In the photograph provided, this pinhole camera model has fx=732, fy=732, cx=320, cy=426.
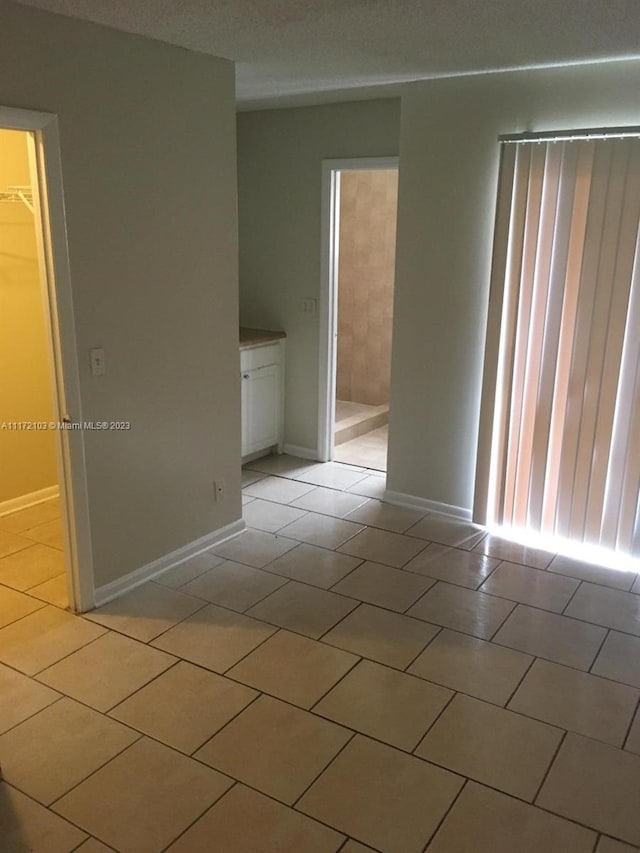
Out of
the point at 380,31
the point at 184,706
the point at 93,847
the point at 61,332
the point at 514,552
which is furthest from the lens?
the point at 514,552

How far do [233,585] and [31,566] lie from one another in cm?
106

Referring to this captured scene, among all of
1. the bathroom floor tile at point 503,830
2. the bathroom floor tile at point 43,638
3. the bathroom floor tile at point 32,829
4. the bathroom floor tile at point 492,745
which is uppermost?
the bathroom floor tile at point 43,638

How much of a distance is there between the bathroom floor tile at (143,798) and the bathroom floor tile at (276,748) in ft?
0.24

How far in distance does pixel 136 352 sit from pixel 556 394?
2.10 m

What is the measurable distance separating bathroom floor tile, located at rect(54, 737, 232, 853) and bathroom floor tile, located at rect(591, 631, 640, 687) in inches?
60.8

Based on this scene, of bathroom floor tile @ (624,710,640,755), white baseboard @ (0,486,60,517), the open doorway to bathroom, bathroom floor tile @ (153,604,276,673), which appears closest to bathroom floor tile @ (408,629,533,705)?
bathroom floor tile @ (624,710,640,755)

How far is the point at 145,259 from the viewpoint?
325 centimetres

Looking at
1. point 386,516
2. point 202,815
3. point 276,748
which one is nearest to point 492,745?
point 276,748

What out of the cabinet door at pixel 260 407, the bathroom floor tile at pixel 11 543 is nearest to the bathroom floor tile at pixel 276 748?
the bathroom floor tile at pixel 11 543

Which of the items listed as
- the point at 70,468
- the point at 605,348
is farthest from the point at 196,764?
the point at 605,348

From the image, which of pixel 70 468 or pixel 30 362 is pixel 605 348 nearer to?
pixel 70 468

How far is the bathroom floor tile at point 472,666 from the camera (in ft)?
9.10

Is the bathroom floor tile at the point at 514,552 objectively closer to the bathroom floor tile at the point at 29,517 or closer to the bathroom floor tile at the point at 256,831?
the bathroom floor tile at the point at 256,831

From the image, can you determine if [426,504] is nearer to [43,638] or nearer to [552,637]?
[552,637]
